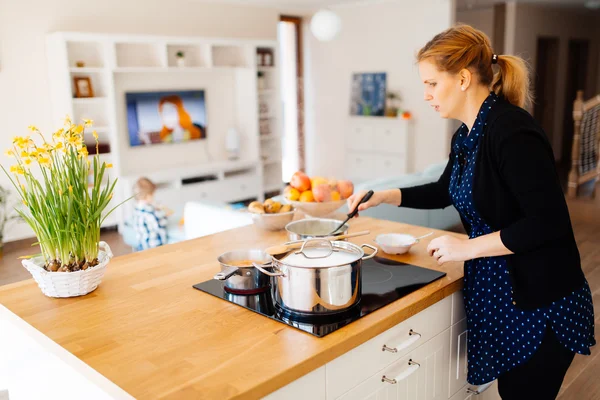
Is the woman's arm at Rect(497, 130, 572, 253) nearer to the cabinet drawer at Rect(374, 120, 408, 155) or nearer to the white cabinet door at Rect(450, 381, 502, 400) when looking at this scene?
the white cabinet door at Rect(450, 381, 502, 400)

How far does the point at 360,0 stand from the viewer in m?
7.64

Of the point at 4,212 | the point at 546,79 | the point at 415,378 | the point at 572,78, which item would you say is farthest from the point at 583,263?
the point at 572,78

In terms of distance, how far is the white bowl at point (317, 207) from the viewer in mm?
2152

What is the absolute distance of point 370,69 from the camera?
308 inches

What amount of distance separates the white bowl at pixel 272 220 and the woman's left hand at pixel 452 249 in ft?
2.53

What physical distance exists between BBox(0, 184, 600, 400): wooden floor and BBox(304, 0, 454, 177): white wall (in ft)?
6.32

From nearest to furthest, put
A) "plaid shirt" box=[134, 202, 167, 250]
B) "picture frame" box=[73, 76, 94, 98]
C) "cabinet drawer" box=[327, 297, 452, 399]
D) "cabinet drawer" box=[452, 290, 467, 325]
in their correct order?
1. "cabinet drawer" box=[327, 297, 452, 399]
2. "cabinet drawer" box=[452, 290, 467, 325]
3. "plaid shirt" box=[134, 202, 167, 250]
4. "picture frame" box=[73, 76, 94, 98]

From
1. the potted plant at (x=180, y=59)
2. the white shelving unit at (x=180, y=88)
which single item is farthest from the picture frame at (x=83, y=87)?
the potted plant at (x=180, y=59)

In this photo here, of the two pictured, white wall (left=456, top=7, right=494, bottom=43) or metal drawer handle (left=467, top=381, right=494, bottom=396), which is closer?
metal drawer handle (left=467, top=381, right=494, bottom=396)

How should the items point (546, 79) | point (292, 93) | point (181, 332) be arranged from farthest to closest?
point (546, 79)
point (292, 93)
point (181, 332)

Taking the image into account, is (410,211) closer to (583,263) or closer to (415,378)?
(583,263)

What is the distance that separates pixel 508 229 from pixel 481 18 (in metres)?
8.06

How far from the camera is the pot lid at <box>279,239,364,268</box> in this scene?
1.38m

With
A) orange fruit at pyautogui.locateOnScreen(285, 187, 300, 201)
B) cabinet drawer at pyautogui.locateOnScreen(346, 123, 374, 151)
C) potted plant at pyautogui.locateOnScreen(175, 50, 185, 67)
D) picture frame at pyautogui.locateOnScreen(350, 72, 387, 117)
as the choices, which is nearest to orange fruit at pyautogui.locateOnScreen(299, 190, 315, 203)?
orange fruit at pyautogui.locateOnScreen(285, 187, 300, 201)
